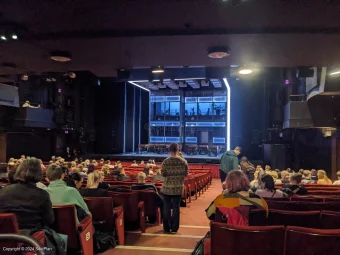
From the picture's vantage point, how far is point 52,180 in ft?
10.4

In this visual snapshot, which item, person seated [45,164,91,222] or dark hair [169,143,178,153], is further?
dark hair [169,143,178,153]

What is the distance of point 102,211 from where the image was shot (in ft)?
11.5

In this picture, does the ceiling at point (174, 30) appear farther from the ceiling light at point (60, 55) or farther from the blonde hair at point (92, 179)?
the blonde hair at point (92, 179)

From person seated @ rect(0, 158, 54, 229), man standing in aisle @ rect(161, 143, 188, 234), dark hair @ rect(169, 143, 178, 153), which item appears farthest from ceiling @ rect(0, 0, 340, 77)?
person seated @ rect(0, 158, 54, 229)

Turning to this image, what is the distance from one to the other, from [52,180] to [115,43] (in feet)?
7.56

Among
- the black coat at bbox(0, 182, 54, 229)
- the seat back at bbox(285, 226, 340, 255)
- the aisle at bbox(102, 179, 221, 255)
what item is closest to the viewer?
the seat back at bbox(285, 226, 340, 255)

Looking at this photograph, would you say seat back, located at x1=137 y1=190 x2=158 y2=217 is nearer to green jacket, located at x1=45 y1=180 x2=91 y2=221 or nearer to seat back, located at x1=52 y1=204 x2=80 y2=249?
green jacket, located at x1=45 y1=180 x2=91 y2=221

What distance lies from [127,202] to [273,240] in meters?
2.37

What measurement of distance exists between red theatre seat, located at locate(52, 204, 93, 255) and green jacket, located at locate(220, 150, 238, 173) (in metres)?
4.86

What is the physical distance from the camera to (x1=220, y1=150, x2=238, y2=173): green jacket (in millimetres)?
7251

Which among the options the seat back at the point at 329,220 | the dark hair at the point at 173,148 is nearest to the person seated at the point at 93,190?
the dark hair at the point at 173,148

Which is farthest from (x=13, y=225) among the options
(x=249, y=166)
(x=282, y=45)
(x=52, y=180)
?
(x=249, y=166)

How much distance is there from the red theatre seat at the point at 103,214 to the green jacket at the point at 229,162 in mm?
4169

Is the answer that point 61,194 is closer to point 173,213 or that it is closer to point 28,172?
point 28,172
